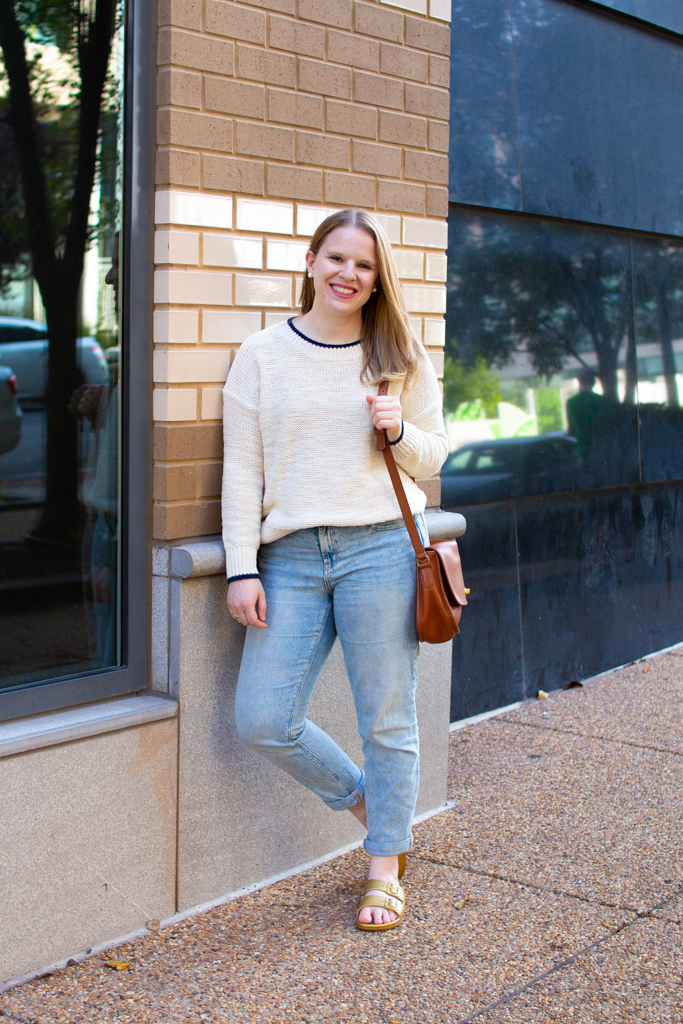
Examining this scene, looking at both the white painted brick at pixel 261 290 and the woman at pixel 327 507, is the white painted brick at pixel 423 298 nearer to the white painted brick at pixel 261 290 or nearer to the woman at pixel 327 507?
the white painted brick at pixel 261 290

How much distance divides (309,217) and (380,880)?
2.10m

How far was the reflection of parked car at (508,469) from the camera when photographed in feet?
17.6

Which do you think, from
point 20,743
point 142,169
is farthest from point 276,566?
point 142,169

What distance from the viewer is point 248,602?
3164mm

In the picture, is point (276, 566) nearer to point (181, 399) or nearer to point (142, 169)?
point (181, 399)

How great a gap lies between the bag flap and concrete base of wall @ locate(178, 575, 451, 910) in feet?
2.22

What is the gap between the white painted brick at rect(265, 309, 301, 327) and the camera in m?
3.53

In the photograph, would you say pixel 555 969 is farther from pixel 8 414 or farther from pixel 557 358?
pixel 557 358

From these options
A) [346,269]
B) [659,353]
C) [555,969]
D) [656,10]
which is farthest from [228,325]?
[656,10]

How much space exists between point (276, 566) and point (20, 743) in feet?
2.86

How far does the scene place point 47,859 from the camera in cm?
A: 298

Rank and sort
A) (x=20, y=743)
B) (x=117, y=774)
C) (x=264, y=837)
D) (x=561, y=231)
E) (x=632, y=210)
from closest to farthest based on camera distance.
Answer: (x=20, y=743), (x=117, y=774), (x=264, y=837), (x=561, y=231), (x=632, y=210)

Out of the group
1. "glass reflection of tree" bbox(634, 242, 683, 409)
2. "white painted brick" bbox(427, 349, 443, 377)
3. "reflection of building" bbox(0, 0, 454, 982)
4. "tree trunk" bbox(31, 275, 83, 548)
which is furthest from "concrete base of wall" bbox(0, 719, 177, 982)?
"glass reflection of tree" bbox(634, 242, 683, 409)

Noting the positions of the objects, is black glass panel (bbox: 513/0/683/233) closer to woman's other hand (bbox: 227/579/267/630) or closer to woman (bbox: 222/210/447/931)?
woman (bbox: 222/210/447/931)
